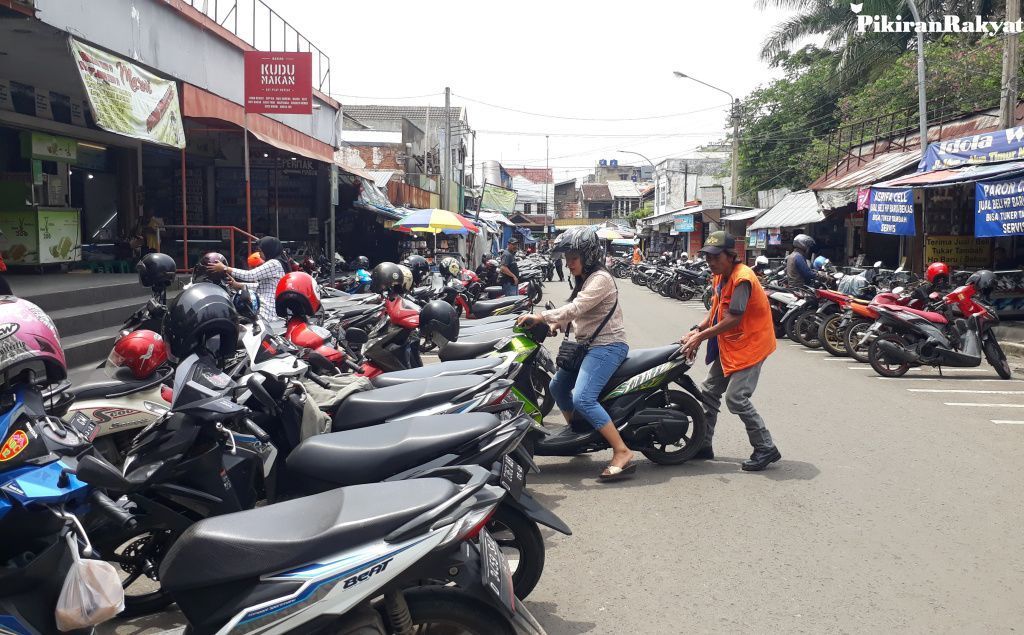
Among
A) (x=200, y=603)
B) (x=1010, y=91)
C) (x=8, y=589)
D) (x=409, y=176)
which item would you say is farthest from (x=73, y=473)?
(x=409, y=176)

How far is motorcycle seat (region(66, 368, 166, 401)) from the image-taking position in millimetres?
4832

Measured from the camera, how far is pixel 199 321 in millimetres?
3346

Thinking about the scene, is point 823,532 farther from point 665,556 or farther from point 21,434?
point 21,434

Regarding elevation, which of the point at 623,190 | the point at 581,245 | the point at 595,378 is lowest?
Answer: the point at 595,378

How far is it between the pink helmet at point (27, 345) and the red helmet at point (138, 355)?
7.90ft

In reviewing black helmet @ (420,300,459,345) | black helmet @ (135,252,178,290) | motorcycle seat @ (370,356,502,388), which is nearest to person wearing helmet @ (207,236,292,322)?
black helmet @ (135,252,178,290)

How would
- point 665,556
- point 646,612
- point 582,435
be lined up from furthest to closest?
point 582,435 < point 665,556 < point 646,612

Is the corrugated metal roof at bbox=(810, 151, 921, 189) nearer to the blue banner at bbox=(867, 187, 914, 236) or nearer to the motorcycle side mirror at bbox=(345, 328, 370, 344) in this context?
the blue banner at bbox=(867, 187, 914, 236)

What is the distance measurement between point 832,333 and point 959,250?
590 centimetres

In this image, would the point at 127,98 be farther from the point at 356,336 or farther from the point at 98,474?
the point at 98,474

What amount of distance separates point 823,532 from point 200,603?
350 cm

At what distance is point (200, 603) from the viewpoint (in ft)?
7.85

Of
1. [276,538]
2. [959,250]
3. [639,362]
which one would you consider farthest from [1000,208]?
[276,538]

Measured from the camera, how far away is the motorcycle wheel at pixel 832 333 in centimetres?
1174
